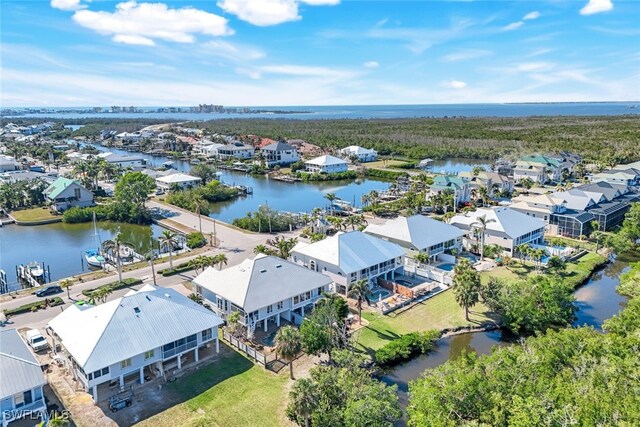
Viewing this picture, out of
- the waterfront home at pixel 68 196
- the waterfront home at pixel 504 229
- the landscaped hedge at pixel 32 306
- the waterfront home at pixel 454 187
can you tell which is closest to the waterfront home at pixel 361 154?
the waterfront home at pixel 454 187

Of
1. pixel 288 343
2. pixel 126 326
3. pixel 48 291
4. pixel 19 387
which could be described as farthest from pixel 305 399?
pixel 48 291

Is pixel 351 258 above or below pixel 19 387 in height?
above

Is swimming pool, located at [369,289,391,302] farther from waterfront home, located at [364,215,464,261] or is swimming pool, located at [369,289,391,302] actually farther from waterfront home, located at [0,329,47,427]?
waterfront home, located at [0,329,47,427]

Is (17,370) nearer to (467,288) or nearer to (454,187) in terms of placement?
(467,288)

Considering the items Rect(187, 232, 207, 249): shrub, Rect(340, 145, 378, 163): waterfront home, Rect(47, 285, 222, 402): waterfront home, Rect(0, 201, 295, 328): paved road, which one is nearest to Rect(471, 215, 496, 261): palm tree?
Rect(0, 201, 295, 328): paved road

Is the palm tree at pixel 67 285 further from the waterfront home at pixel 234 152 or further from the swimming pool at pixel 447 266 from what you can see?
the waterfront home at pixel 234 152

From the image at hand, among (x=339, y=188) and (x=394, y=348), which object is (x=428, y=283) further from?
(x=339, y=188)

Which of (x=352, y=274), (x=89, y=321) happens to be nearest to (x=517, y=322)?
(x=352, y=274)
